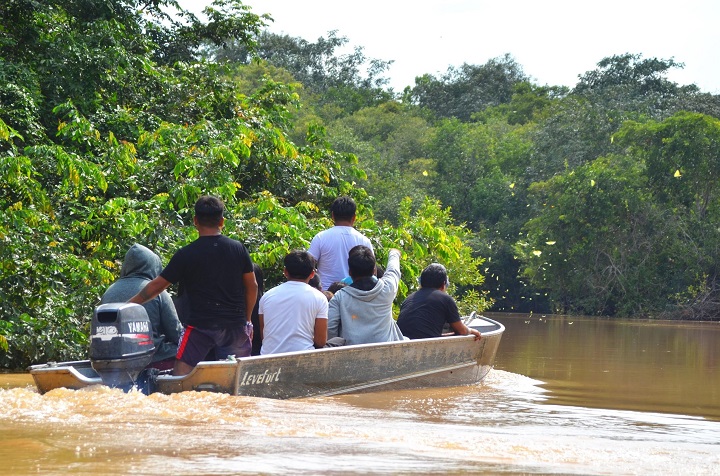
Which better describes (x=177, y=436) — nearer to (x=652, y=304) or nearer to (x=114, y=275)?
(x=114, y=275)

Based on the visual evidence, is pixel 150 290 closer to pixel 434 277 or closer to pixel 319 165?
pixel 434 277

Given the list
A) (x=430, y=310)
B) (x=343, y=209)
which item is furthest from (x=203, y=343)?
(x=430, y=310)

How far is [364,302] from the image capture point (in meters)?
7.66

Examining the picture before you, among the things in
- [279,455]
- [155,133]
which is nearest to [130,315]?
[279,455]

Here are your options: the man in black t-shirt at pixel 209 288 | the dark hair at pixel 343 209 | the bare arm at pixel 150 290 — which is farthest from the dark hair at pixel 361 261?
the bare arm at pixel 150 290

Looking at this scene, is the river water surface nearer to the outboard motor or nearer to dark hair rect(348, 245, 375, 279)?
the outboard motor

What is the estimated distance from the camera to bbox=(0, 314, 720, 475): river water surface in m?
4.50

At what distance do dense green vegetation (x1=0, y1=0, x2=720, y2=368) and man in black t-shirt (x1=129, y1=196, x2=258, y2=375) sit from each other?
297 centimetres

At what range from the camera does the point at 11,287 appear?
9.35 metres

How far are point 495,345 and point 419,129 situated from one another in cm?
3885

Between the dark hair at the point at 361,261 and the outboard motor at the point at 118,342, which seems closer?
the outboard motor at the point at 118,342

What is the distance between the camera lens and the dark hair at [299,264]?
7055mm

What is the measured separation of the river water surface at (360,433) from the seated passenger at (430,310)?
0.53 m

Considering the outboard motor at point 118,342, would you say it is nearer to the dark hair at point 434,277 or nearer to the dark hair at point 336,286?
the dark hair at point 336,286
